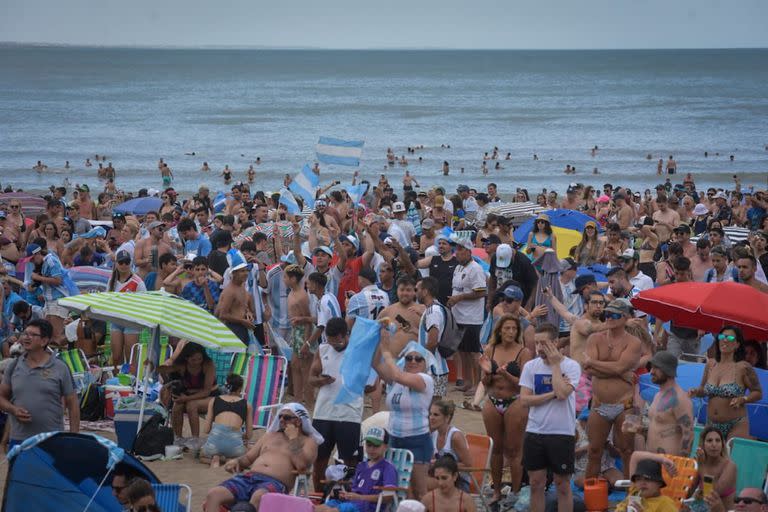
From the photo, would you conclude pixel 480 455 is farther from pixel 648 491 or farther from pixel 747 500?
pixel 747 500

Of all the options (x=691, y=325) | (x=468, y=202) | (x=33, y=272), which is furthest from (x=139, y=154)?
(x=691, y=325)

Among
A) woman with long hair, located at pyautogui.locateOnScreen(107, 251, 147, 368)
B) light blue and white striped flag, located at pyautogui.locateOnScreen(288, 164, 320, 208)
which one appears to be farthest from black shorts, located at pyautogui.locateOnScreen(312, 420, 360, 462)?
light blue and white striped flag, located at pyautogui.locateOnScreen(288, 164, 320, 208)

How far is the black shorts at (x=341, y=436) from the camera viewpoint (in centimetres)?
759

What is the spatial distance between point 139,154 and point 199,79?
274ft

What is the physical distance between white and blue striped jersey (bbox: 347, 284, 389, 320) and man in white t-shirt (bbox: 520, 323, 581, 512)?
240 cm

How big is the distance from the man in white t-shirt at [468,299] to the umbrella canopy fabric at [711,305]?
6.39ft

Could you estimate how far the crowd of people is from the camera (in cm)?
696

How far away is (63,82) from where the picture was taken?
13100 cm

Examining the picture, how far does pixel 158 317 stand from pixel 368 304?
1817mm

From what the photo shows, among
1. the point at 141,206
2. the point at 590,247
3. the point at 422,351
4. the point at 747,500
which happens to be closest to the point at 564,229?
the point at 590,247

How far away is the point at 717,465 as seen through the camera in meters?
6.66

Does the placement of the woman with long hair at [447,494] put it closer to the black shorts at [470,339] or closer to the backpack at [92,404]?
the black shorts at [470,339]

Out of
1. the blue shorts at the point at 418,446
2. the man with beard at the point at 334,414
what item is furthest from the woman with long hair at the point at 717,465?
the man with beard at the point at 334,414

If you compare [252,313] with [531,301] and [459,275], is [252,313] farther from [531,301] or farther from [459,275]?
[531,301]
